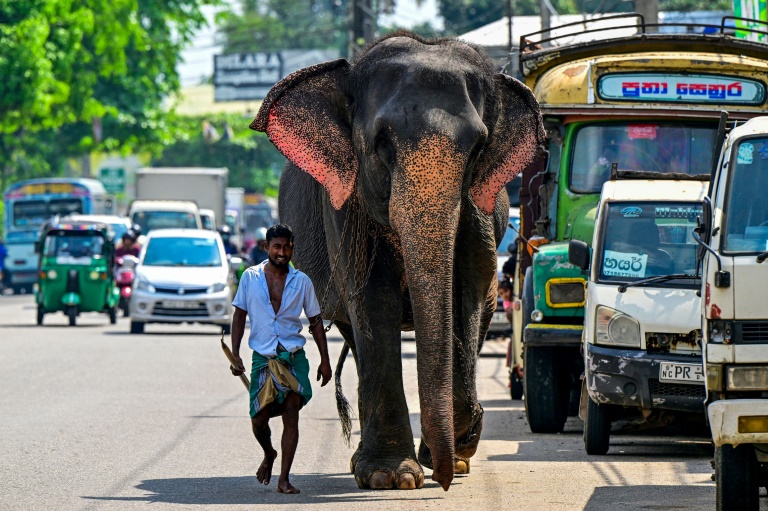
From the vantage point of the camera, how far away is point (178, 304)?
26406 mm

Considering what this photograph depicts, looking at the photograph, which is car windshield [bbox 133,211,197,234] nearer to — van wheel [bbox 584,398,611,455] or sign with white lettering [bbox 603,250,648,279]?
sign with white lettering [bbox 603,250,648,279]

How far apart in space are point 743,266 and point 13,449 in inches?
222

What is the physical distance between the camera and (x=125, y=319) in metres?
32.7

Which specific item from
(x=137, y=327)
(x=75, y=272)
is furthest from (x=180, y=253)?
(x=75, y=272)

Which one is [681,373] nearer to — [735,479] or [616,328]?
[616,328]

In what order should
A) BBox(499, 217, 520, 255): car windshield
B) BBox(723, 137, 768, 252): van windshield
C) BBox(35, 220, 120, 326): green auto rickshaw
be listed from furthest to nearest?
BBox(35, 220, 120, 326): green auto rickshaw < BBox(499, 217, 520, 255): car windshield < BBox(723, 137, 768, 252): van windshield

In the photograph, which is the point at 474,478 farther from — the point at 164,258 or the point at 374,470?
the point at 164,258

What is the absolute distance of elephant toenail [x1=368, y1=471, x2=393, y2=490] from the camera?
9102mm

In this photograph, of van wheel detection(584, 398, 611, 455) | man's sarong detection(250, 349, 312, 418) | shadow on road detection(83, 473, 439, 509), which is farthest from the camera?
van wheel detection(584, 398, 611, 455)

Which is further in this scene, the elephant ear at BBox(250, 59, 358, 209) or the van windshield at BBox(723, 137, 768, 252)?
the elephant ear at BBox(250, 59, 358, 209)

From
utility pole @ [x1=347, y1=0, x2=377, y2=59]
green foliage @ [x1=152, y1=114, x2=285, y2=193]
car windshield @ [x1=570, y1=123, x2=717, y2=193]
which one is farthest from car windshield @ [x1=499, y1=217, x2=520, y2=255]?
green foliage @ [x1=152, y1=114, x2=285, y2=193]

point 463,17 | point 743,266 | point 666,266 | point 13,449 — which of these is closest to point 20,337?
point 13,449

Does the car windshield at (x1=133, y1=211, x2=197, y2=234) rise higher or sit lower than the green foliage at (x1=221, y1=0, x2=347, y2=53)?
lower

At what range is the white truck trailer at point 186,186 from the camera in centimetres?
4609
